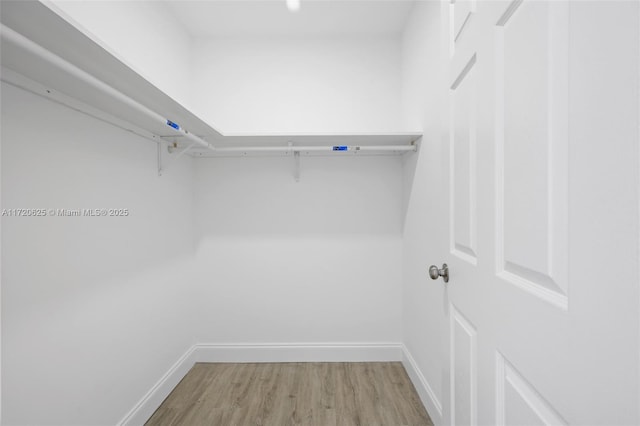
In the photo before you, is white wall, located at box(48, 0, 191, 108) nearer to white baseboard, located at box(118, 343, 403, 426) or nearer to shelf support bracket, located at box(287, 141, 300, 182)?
shelf support bracket, located at box(287, 141, 300, 182)

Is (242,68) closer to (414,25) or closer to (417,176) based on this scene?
(414,25)

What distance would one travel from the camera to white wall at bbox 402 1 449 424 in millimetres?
1459

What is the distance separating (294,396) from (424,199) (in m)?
1.50

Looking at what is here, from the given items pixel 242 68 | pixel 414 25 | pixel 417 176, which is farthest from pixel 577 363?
pixel 242 68

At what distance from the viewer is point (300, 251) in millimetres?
2148

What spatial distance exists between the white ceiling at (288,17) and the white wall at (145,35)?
0.55 feet

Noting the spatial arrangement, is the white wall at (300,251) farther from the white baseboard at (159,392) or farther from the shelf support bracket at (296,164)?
the white baseboard at (159,392)

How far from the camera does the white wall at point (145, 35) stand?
1.22m

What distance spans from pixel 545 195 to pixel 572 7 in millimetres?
291

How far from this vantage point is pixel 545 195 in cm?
47

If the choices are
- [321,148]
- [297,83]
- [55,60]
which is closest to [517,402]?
[55,60]

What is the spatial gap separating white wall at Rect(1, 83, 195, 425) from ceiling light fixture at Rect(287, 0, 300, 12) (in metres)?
1.29

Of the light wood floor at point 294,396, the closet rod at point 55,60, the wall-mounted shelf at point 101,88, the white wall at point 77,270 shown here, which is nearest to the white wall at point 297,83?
the wall-mounted shelf at point 101,88

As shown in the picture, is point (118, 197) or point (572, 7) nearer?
point (572, 7)
